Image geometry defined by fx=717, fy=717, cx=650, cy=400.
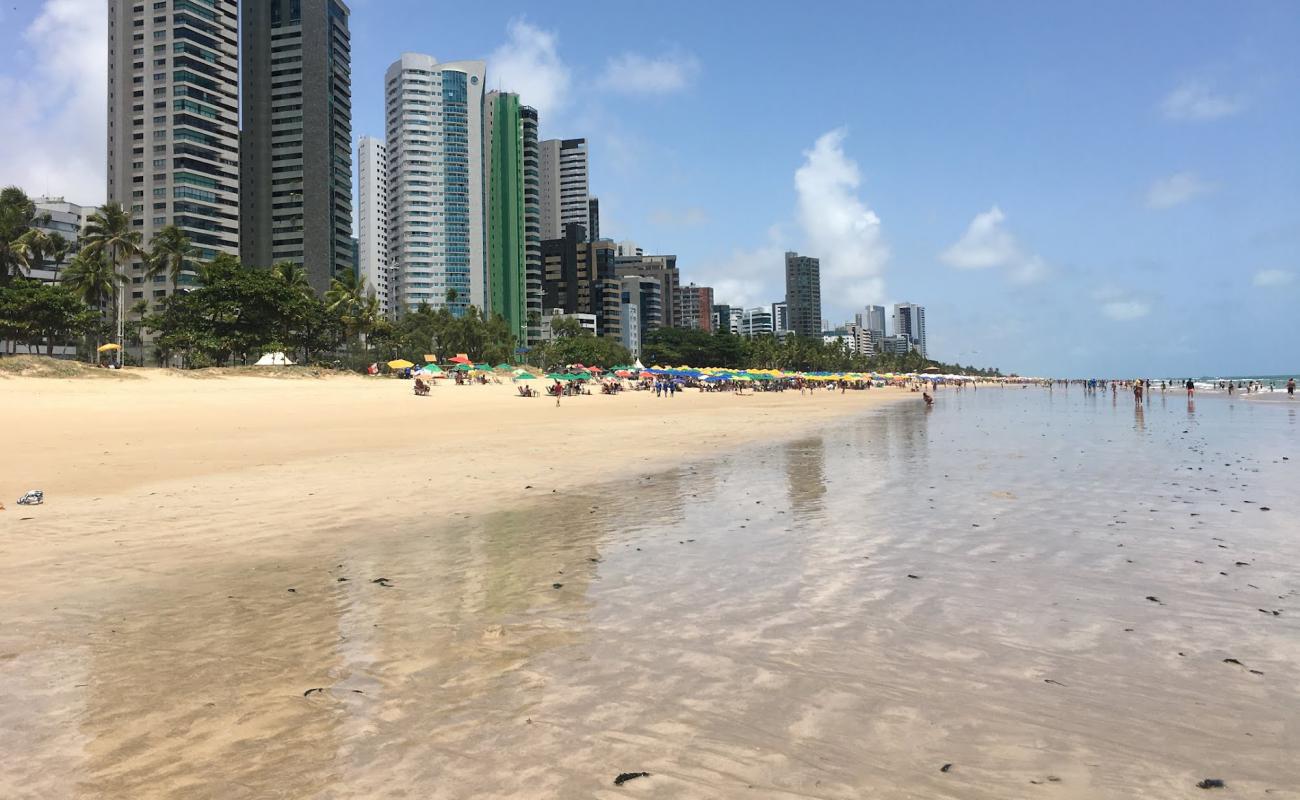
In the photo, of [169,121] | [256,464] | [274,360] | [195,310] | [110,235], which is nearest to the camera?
[256,464]

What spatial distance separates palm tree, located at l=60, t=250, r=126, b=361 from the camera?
75.0m

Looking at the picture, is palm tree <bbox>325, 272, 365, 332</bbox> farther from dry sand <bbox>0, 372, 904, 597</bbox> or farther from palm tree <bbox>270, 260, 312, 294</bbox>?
dry sand <bbox>0, 372, 904, 597</bbox>

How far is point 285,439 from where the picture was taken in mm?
24172

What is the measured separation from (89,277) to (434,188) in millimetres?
126853

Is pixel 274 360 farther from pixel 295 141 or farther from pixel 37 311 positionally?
pixel 295 141

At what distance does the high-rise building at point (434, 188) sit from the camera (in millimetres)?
192375

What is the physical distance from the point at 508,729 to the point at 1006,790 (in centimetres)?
281

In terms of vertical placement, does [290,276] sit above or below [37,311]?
above

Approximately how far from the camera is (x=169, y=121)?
134625 mm

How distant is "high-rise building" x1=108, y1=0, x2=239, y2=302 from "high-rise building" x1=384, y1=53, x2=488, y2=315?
180ft

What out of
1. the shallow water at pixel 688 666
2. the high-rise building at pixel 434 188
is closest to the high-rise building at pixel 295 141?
the high-rise building at pixel 434 188

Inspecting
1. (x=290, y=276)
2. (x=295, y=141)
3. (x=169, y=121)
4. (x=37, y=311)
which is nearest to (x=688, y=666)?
(x=37, y=311)

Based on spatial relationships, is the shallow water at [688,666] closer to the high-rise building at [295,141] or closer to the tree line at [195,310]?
the tree line at [195,310]

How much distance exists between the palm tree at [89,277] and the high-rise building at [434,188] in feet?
366
